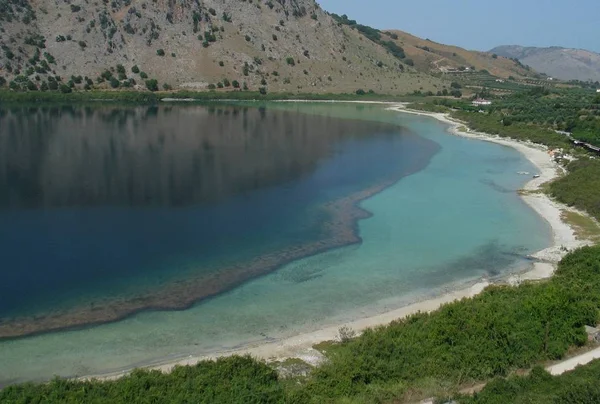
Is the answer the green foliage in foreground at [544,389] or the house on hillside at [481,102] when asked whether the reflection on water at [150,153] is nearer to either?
the green foliage in foreground at [544,389]

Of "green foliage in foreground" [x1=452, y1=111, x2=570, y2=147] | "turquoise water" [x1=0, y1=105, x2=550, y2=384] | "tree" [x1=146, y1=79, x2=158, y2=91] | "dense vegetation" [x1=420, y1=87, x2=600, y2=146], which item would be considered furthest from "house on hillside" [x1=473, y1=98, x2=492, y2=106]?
"turquoise water" [x1=0, y1=105, x2=550, y2=384]

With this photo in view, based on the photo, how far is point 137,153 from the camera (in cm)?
4934

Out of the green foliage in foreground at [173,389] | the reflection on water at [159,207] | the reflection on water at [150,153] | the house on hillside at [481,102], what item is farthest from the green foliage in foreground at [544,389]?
the house on hillside at [481,102]

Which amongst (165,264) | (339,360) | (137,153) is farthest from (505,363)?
(137,153)

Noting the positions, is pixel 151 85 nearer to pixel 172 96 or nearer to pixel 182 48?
pixel 172 96

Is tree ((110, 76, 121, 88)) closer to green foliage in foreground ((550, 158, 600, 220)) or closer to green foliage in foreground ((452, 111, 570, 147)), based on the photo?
green foliage in foreground ((452, 111, 570, 147))

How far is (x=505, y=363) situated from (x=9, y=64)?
103m

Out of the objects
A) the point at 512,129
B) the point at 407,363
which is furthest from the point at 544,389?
the point at 512,129

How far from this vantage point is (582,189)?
3591 cm

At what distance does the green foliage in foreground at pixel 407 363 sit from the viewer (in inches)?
490

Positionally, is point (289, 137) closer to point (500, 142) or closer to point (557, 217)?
point (500, 142)

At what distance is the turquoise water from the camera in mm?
16906

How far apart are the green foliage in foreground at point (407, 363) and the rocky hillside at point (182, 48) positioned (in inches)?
3691

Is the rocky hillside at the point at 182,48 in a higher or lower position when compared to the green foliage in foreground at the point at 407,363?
higher
